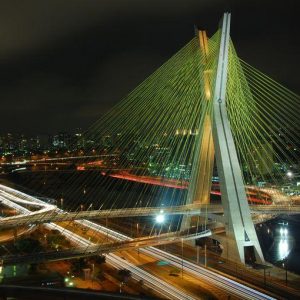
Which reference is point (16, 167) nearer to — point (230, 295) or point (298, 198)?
point (298, 198)

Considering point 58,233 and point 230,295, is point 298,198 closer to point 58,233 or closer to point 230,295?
point 58,233

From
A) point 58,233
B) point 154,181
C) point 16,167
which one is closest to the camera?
point 58,233

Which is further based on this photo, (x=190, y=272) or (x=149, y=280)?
(x=190, y=272)

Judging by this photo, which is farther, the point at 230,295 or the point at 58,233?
the point at 58,233

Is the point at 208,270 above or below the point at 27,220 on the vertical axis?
below

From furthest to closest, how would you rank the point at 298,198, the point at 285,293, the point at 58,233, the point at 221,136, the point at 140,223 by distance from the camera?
the point at 298,198 < the point at 140,223 < the point at 58,233 < the point at 221,136 < the point at 285,293

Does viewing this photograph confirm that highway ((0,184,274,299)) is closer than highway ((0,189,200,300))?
Yes

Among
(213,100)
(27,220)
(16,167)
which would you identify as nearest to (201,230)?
(213,100)

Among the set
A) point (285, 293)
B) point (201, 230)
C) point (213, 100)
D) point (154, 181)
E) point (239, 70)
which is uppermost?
point (239, 70)

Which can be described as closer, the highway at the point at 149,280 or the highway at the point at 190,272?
the highway at the point at 190,272
